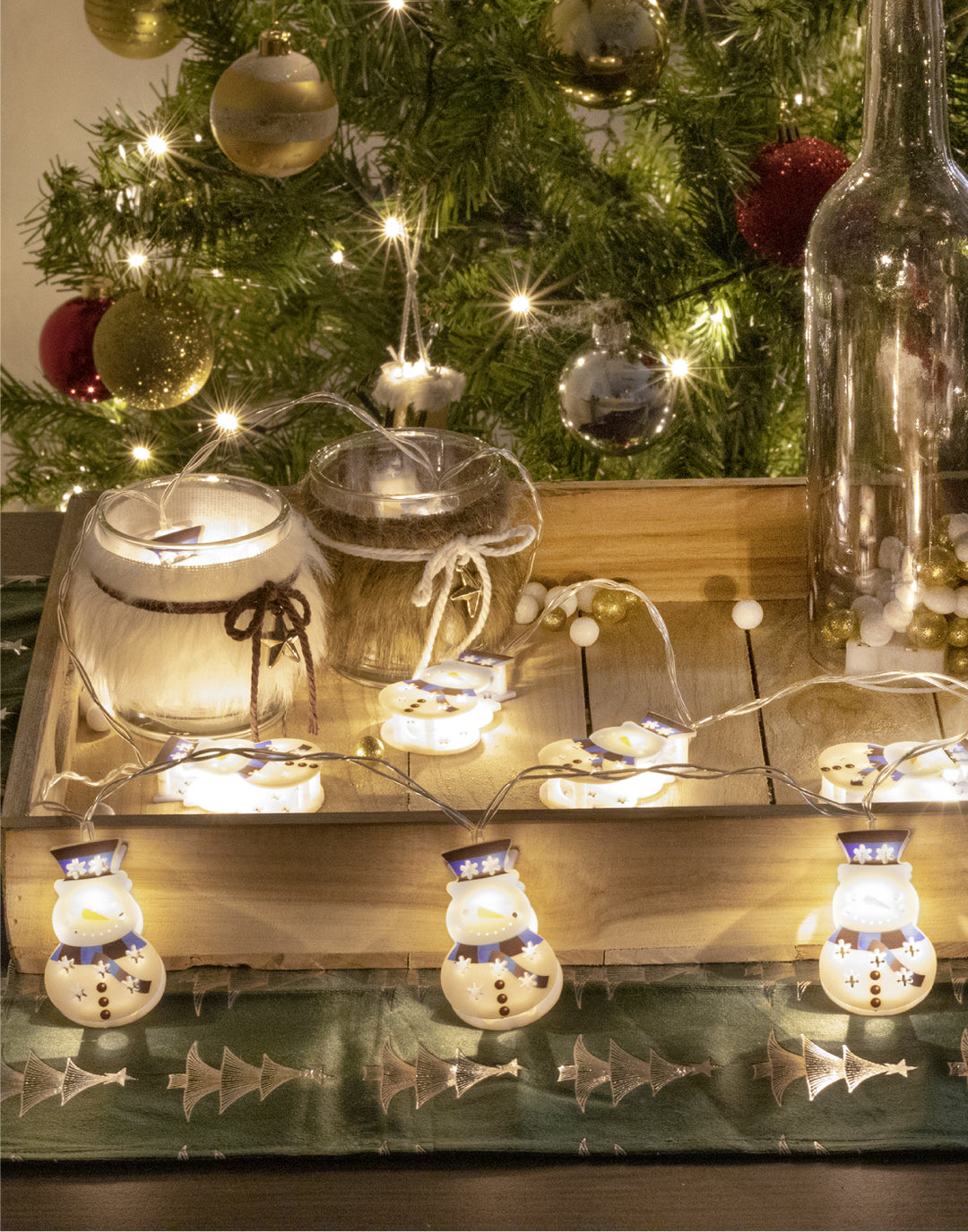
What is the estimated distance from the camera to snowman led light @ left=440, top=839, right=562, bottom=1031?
53 centimetres

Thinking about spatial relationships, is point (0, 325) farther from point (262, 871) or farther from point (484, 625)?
point (262, 871)

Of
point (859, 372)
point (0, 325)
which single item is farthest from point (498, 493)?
point (0, 325)

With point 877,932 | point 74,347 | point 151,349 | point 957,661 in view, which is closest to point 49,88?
point 74,347

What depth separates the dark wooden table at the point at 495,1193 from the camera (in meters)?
0.46

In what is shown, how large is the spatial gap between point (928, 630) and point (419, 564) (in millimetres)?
276

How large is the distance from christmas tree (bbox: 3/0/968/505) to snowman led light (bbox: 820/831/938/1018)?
0.35m

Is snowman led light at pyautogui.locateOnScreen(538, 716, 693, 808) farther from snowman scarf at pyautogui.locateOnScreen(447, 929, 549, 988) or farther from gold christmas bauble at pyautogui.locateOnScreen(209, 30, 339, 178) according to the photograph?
gold christmas bauble at pyautogui.locateOnScreen(209, 30, 339, 178)

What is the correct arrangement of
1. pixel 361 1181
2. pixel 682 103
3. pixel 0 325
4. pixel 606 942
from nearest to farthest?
pixel 361 1181
pixel 606 942
pixel 682 103
pixel 0 325

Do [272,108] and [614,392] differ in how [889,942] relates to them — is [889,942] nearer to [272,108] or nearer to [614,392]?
[614,392]

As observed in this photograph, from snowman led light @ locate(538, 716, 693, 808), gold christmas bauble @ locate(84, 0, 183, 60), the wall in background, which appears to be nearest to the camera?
snowman led light @ locate(538, 716, 693, 808)

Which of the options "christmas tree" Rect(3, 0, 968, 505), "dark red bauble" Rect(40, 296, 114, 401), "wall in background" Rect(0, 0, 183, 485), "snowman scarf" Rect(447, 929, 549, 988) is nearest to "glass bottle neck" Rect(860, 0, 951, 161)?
"christmas tree" Rect(3, 0, 968, 505)

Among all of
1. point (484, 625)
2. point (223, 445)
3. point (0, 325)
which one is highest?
point (0, 325)

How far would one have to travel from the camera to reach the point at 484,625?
747mm

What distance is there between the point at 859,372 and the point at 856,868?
299mm
